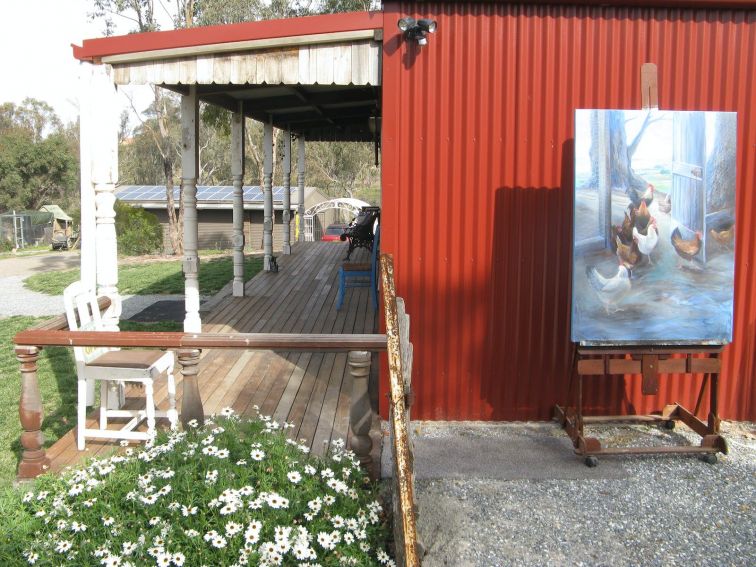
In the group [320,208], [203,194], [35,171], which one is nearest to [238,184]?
[203,194]

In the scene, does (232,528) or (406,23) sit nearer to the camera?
(232,528)

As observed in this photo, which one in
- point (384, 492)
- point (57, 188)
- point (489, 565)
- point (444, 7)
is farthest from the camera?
point (57, 188)

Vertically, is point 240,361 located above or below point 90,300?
below

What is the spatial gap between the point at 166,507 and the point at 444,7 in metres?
3.55

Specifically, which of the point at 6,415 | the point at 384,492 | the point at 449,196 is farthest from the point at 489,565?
the point at 6,415

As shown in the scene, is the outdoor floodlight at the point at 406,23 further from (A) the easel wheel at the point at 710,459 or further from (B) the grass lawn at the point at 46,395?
(B) the grass lawn at the point at 46,395

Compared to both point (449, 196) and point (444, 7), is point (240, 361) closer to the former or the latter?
point (449, 196)

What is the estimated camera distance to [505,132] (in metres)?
4.60

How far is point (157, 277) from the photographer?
12930 millimetres

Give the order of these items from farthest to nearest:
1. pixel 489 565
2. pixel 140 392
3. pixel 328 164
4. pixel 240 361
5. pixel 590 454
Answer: pixel 328 164
pixel 240 361
pixel 140 392
pixel 590 454
pixel 489 565

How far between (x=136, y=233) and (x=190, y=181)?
13.3 m

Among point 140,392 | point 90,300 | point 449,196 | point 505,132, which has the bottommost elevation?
point 140,392

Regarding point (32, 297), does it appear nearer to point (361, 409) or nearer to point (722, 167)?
point (361, 409)

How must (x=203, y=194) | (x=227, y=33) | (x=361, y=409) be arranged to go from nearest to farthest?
1. (x=361, y=409)
2. (x=227, y=33)
3. (x=203, y=194)
